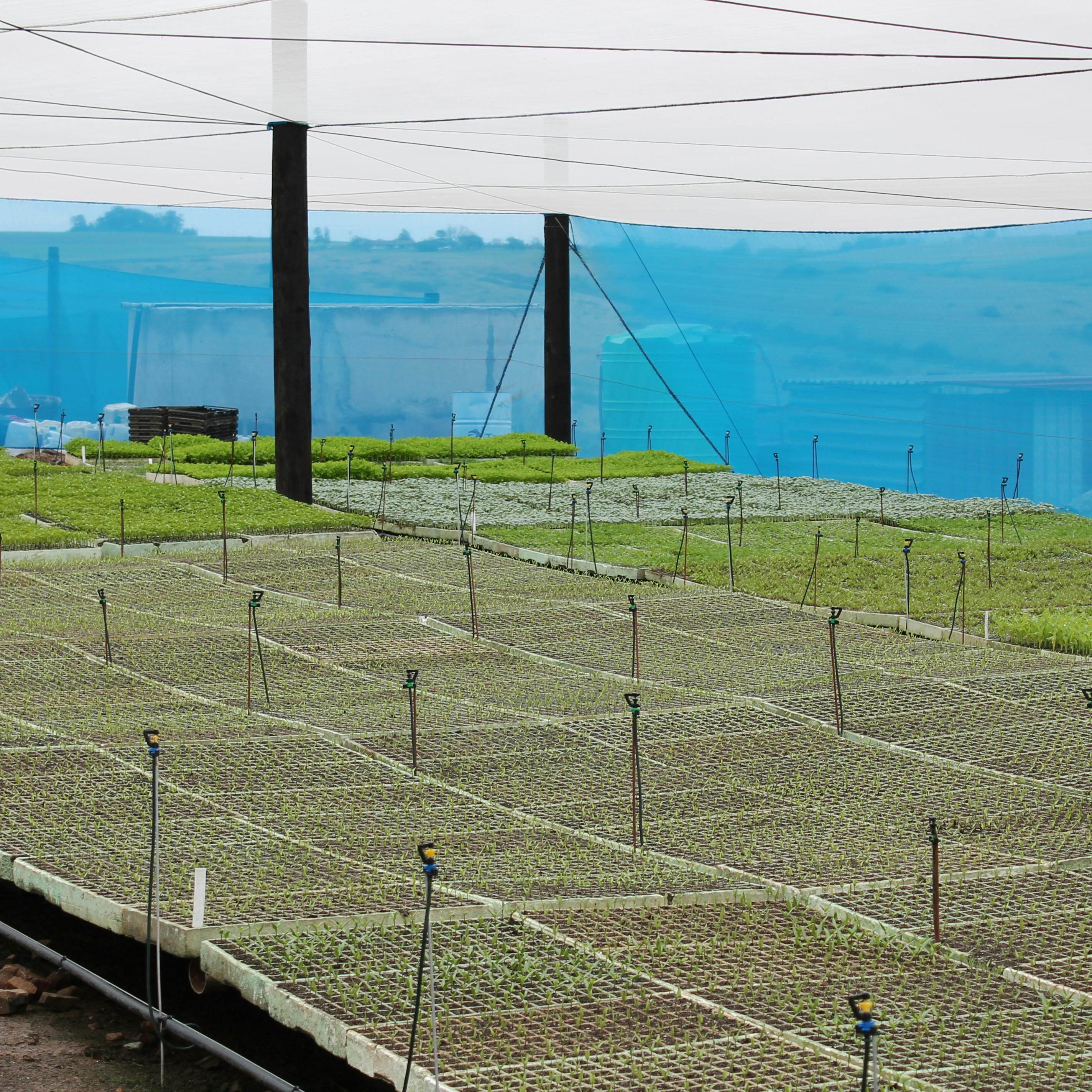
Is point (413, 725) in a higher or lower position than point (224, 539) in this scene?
lower

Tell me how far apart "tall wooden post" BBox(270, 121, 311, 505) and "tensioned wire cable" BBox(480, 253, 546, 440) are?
691 centimetres

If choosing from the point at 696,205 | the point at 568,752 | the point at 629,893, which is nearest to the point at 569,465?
the point at 696,205

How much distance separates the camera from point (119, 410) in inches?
839

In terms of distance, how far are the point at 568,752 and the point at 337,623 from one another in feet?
9.23

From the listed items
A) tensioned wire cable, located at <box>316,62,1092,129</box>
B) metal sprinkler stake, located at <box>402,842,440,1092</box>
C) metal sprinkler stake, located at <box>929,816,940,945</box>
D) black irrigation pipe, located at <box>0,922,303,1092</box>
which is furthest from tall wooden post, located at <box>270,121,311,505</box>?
metal sprinkler stake, located at <box>402,842,440,1092</box>

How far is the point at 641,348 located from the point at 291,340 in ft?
26.3

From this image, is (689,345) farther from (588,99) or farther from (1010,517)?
(588,99)

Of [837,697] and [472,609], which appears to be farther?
[472,609]

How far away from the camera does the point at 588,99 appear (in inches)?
430

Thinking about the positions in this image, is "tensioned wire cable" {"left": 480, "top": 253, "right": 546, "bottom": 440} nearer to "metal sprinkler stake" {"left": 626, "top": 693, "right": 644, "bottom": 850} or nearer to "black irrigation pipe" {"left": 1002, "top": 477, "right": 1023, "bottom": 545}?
"black irrigation pipe" {"left": 1002, "top": 477, "right": 1023, "bottom": 545}

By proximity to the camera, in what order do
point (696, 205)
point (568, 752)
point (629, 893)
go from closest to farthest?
point (629, 893), point (568, 752), point (696, 205)

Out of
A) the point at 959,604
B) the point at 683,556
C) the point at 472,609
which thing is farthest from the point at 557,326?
the point at 472,609

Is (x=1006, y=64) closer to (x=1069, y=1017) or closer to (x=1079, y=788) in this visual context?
(x=1079, y=788)

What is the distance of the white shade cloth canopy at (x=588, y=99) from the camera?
8.74m
